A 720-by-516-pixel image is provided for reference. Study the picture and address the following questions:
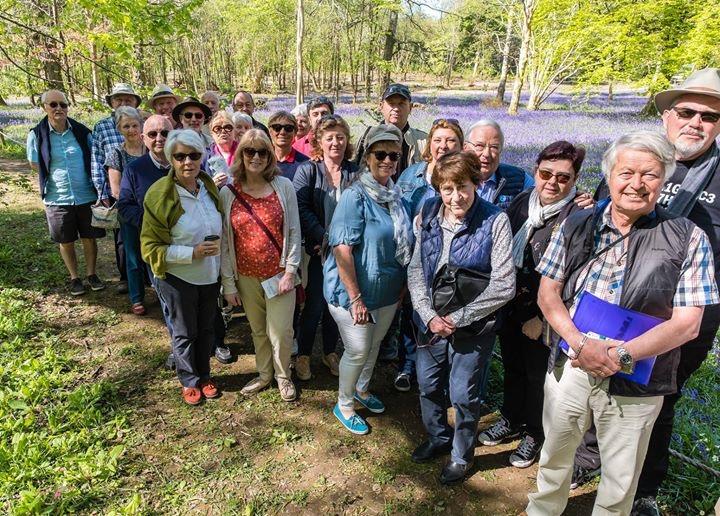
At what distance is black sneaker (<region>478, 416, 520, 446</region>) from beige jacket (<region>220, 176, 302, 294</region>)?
77.4 inches

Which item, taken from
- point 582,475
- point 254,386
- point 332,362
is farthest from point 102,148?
point 582,475

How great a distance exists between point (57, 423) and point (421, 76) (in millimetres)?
69051

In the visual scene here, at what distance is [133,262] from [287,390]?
2.49 metres

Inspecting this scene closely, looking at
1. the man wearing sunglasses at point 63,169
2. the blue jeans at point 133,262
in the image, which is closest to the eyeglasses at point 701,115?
the blue jeans at point 133,262

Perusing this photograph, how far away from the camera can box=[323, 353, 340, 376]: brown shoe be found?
4.17 meters

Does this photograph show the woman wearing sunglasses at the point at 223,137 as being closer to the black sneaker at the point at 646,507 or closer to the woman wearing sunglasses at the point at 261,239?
the woman wearing sunglasses at the point at 261,239

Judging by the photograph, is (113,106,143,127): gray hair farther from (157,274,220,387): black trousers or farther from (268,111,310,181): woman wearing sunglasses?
(157,274,220,387): black trousers

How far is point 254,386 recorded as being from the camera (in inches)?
151

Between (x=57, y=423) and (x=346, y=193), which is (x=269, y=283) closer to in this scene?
(x=346, y=193)

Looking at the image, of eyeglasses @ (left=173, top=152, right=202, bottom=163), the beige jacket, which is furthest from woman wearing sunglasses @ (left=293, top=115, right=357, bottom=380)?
eyeglasses @ (left=173, top=152, right=202, bottom=163)

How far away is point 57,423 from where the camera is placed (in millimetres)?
3316

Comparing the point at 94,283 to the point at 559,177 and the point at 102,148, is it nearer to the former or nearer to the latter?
the point at 102,148

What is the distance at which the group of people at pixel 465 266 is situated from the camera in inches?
79.4

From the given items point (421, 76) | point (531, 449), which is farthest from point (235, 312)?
point (421, 76)
